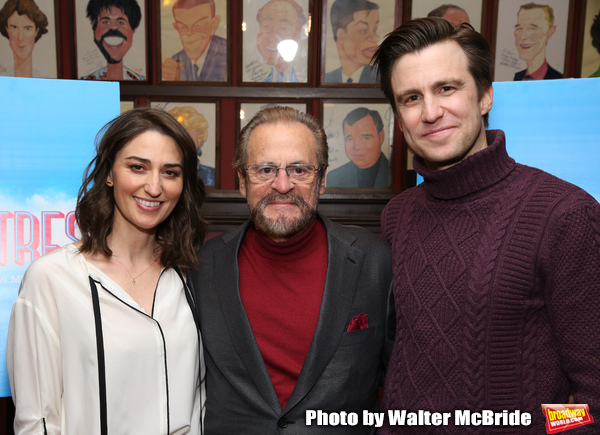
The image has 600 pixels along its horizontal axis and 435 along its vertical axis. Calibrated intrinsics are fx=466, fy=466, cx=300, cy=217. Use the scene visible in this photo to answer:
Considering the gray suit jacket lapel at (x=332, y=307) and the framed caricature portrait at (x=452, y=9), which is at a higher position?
the framed caricature portrait at (x=452, y=9)

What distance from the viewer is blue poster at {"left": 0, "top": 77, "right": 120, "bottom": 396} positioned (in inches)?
73.9

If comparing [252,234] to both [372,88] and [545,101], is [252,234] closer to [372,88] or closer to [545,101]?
[545,101]

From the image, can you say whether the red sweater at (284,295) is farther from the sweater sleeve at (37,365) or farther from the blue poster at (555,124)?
the blue poster at (555,124)

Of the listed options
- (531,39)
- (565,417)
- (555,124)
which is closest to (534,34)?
(531,39)

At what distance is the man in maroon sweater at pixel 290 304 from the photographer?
1.61m

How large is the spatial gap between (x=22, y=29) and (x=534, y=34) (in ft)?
15.1

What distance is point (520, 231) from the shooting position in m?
1.32

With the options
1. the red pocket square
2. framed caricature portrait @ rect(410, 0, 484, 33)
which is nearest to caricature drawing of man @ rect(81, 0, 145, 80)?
framed caricature portrait @ rect(410, 0, 484, 33)

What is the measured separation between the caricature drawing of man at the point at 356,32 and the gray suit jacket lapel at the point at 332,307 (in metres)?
2.83

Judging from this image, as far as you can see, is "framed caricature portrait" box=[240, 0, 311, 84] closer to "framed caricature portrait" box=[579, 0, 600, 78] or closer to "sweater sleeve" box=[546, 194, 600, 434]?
"framed caricature portrait" box=[579, 0, 600, 78]

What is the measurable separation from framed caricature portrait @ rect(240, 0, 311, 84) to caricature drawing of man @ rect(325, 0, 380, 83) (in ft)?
0.93

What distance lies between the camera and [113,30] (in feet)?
13.9

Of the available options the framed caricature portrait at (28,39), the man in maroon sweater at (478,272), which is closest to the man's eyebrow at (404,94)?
the man in maroon sweater at (478,272)

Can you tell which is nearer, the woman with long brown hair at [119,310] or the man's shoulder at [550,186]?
the man's shoulder at [550,186]
